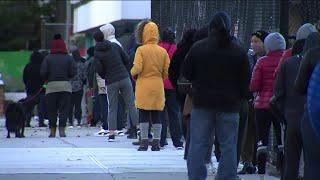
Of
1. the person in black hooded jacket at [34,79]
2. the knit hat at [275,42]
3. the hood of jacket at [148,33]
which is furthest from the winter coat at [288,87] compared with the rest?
the person in black hooded jacket at [34,79]

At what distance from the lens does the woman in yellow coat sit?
1307 cm

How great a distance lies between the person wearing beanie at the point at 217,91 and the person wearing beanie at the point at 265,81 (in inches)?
50.0

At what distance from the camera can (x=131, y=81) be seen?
51.2ft

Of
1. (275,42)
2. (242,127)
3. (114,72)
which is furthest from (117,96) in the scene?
(275,42)

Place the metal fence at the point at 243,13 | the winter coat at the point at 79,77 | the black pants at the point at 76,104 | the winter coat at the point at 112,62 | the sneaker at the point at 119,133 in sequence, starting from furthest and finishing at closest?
the black pants at the point at 76,104 → the winter coat at the point at 79,77 → the sneaker at the point at 119,133 → the winter coat at the point at 112,62 → the metal fence at the point at 243,13

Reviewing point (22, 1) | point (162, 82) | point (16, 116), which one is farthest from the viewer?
point (22, 1)

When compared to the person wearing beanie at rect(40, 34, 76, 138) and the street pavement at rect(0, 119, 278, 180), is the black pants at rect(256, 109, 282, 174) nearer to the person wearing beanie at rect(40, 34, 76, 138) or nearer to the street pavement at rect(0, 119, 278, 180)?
the street pavement at rect(0, 119, 278, 180)

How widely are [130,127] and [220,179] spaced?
6963mm

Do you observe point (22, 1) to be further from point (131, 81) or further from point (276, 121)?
point (276, 121)

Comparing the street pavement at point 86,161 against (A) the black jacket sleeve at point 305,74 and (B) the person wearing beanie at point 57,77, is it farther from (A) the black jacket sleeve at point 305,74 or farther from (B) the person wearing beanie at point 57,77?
(A) the black jacket sleeve at point 305,74

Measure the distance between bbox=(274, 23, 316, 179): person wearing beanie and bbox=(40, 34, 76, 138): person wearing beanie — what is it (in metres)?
7.73

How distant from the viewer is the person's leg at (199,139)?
29.5 feet

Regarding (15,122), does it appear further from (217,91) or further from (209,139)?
(217,91)

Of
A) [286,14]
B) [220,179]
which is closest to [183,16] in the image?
[286,14]
